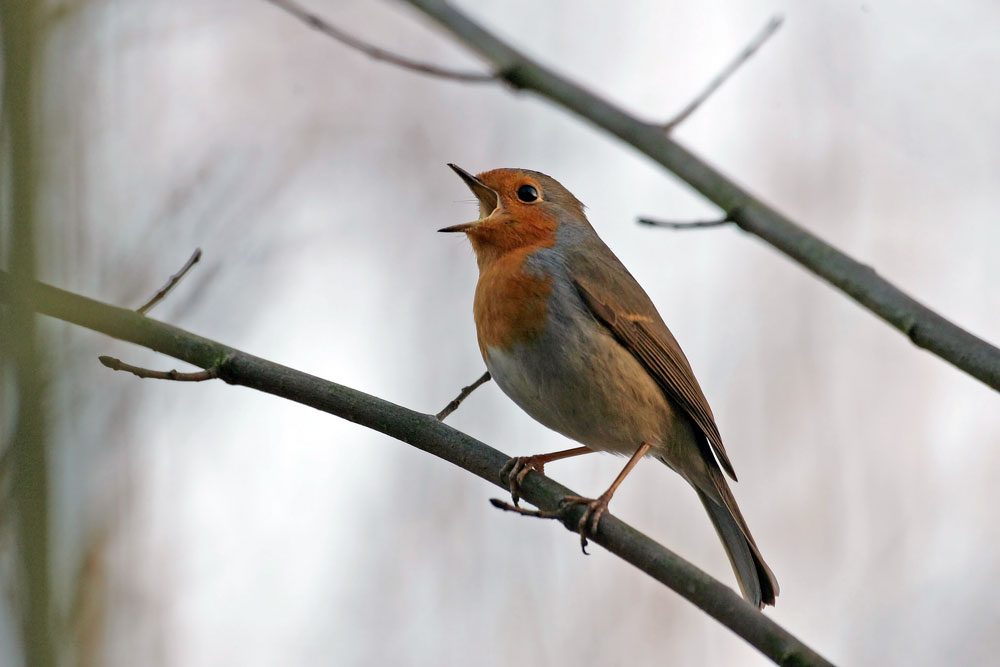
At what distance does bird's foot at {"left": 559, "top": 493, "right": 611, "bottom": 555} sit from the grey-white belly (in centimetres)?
77

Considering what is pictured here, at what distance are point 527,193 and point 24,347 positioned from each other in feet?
11.5

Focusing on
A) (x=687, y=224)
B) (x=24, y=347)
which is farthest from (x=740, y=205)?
(x=24, y=347)

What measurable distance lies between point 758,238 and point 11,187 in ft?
8.07

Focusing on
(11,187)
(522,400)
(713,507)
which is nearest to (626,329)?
(522,400)

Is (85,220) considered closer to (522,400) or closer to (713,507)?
(522,400)

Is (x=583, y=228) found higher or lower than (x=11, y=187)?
lower

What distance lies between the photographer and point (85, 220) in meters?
2.89

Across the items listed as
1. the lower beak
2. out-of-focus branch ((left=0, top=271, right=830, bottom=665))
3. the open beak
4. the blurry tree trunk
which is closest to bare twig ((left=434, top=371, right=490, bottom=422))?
out-of-focus branch ((left=0, top=271, right=830, bottom=665))

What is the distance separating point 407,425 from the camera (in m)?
3.37

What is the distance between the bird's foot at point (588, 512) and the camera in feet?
11.6

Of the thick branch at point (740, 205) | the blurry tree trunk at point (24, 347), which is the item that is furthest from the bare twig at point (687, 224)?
the blurry tree trunk at point (24, 347)

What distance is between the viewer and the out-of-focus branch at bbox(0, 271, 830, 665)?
290cm

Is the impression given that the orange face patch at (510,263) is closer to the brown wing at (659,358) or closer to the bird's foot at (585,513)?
the brown wing at (659,358)

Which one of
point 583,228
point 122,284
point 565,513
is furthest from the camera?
point 583,228
